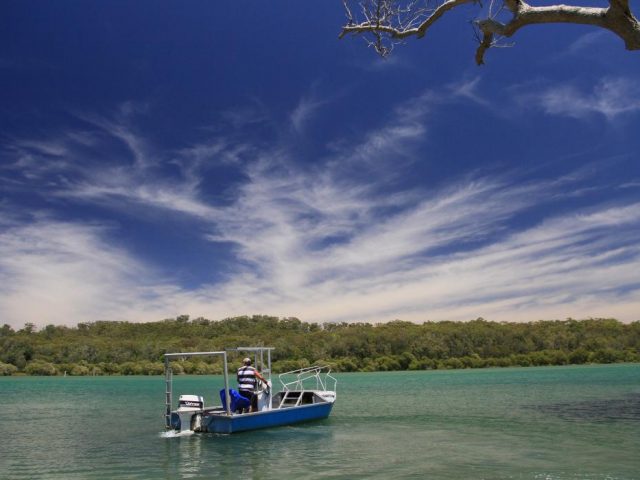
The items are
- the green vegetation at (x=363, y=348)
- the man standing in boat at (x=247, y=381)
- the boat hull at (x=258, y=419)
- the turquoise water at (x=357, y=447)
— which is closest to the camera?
the turquoise water at (x=357, y=447)

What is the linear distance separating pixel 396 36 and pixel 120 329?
129m

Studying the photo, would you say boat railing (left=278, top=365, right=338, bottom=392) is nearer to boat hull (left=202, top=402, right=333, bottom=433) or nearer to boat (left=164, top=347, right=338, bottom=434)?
boat hull (left=202, top=402, right=333, bottom=433)

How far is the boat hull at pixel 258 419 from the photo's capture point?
1725cm

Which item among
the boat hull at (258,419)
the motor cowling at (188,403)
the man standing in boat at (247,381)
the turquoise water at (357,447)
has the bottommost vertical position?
the turquoise water at (357,447)

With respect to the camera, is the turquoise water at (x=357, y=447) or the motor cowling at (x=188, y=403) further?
the motor cowling at (x=188, y=403)

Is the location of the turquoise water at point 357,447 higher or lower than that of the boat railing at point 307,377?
lower

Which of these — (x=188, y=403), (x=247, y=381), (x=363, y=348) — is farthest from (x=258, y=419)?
(x=363, y=348)

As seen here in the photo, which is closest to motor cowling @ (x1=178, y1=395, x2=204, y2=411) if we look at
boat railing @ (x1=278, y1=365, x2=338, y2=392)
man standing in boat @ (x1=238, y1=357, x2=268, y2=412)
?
man standing in boat @ (x1=238, y1=357, x2=268, y2=412)

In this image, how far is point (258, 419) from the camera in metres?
18.0

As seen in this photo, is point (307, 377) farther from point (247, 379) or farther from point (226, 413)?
point (226, 413)

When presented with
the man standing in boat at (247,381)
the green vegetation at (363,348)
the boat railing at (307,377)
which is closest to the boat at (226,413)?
the man standing in boat at (247,381)

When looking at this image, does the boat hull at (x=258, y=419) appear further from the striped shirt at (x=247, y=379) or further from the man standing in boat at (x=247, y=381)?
the striped shirt at (x=247, y=379)

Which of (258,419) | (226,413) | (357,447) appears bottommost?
(357,447)

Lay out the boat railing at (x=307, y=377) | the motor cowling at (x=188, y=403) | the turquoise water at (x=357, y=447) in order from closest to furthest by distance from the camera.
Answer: the turquoise water at (x=357, y=447) → the motor cowling at (x=188, y=403) → the boat railing at (x=307, y=377)
